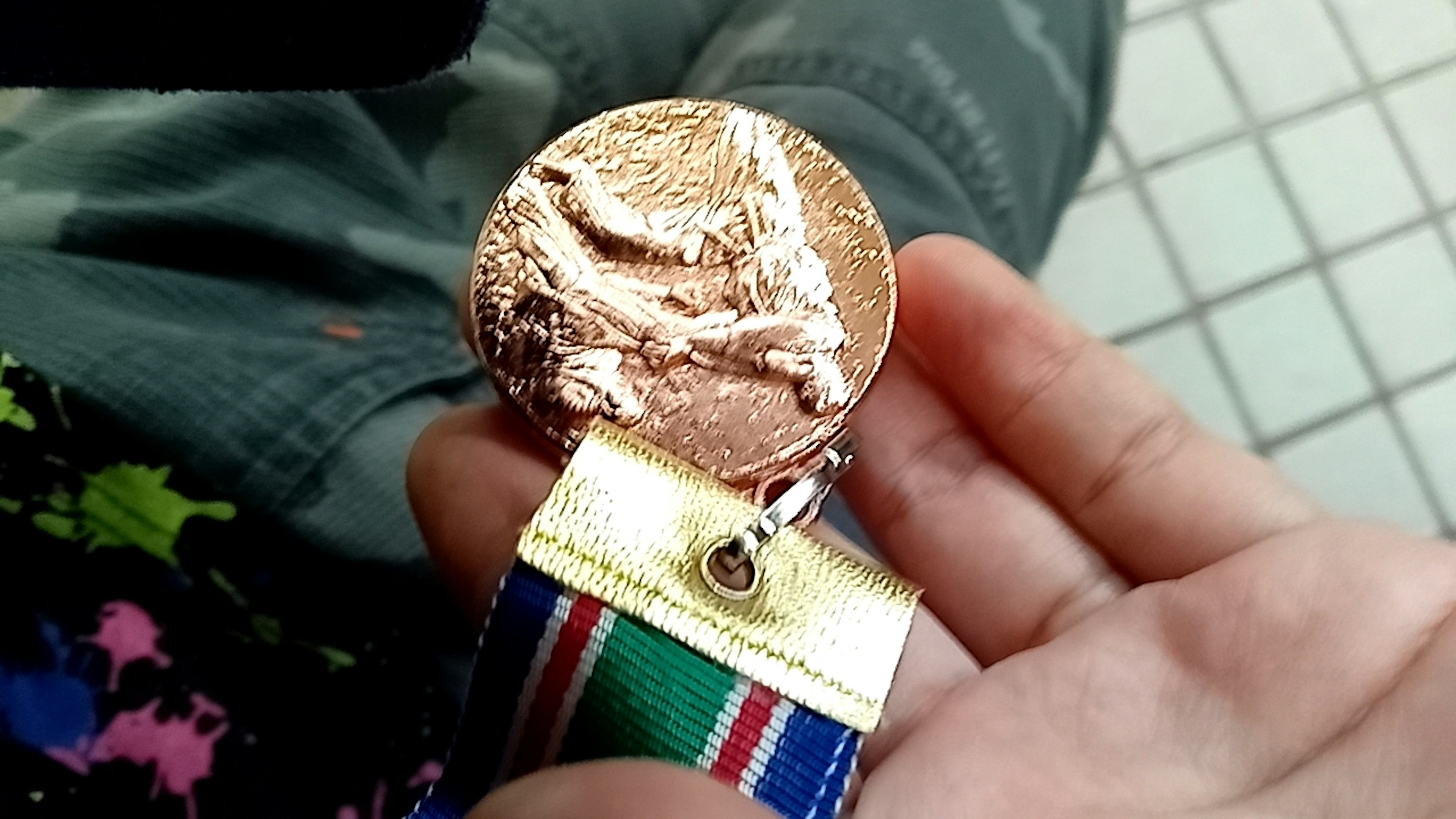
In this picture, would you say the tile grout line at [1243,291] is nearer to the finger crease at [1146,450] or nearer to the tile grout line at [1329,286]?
the tile grout line at [1329,286]

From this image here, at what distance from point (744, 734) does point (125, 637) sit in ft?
1.16

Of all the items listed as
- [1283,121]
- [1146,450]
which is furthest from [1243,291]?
[1146,450]

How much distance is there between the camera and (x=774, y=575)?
21.9 inches

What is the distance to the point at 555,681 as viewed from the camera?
54cm

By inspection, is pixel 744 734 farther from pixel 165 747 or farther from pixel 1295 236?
pixel 1295 236

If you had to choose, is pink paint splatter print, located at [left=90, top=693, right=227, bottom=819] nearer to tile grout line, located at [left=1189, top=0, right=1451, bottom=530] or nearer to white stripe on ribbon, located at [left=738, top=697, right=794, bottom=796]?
white stripe on ribbon, located at [left=738, top=697, right=794, bottom=796]

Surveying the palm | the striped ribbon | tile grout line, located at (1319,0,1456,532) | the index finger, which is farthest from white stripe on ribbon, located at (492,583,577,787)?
tile grout line, located at (1319,0,1456,532)

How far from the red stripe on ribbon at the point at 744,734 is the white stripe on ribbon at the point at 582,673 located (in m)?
0.07

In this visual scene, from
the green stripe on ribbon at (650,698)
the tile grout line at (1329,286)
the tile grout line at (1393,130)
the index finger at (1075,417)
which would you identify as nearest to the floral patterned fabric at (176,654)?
the green stripe on ribbon at (650,698)

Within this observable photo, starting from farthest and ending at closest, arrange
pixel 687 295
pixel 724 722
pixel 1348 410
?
pixel 1348 410, pixel 687 295, pixel 724 722

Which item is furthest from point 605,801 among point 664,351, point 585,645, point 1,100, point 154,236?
point 1,100

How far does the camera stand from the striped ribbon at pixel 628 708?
0.52 meters

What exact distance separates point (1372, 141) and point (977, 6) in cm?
59

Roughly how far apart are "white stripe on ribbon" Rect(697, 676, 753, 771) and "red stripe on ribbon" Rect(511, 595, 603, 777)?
0.07 meters
